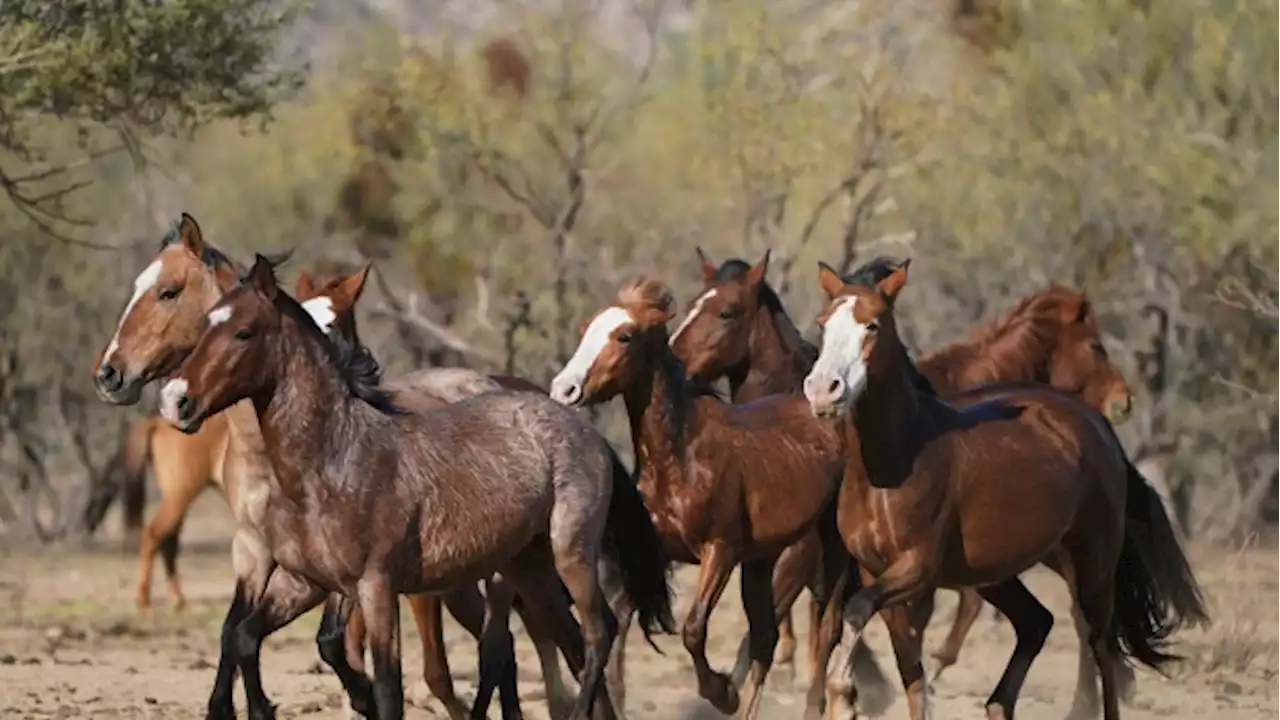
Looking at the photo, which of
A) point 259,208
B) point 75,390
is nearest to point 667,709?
point 75,390

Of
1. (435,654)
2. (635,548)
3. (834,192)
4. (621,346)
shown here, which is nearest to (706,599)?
(635,548)

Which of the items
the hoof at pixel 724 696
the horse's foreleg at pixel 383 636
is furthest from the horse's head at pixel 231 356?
the hoof at pixel 724 696

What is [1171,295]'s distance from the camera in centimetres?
2253

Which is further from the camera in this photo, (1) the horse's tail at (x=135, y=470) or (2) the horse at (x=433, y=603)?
(1) the horse's tail at (x=135, y=470)

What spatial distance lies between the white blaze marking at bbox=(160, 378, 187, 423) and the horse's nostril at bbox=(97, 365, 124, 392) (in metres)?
0.39

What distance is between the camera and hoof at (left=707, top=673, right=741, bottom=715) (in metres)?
10.4

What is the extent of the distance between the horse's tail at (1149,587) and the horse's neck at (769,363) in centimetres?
173

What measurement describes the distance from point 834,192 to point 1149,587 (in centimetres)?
955

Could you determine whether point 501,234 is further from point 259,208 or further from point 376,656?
point 376,656

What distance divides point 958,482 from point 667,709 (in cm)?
310

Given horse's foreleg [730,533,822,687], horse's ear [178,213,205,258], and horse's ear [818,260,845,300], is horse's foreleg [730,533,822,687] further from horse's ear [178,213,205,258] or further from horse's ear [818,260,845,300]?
horse's ear [178,213,205,258]

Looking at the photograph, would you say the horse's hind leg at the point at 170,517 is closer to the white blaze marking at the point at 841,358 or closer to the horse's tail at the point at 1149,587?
the horse's tail at the point at 1149,587

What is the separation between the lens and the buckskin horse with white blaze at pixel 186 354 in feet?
28.0

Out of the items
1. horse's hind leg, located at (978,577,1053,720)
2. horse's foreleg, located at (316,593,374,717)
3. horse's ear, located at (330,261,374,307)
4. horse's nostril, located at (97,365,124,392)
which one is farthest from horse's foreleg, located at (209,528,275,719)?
horse's hind leg, located at (978,577,1053,720)
